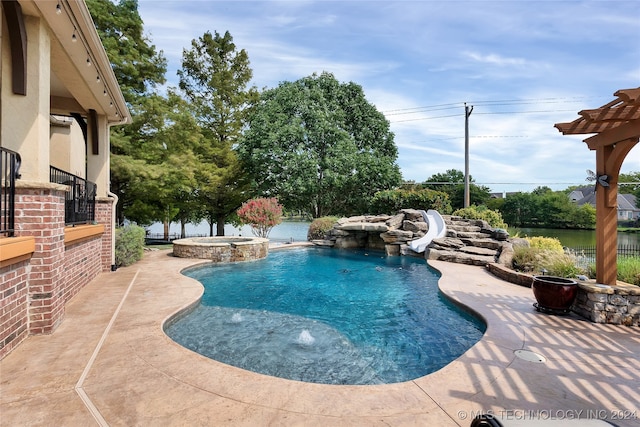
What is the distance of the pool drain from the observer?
3512 mm

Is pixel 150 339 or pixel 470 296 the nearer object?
pixel 150 339

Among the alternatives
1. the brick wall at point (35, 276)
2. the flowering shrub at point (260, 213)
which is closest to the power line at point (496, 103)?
the flowering shrub at point (260, 213)

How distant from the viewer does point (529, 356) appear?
142 inches

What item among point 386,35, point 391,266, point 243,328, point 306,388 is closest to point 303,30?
point 386,35

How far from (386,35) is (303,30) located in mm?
2961

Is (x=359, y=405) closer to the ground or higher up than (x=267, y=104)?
closer to the ground

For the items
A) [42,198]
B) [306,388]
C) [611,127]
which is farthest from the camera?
[611,127]

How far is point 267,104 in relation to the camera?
2062cm

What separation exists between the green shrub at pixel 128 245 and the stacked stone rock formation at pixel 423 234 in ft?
29.7

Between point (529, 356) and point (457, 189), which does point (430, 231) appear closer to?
point (529, 356)

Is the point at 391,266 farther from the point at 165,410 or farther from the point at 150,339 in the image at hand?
the point at 165,410

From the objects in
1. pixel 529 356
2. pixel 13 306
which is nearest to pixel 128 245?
pixel 13 306

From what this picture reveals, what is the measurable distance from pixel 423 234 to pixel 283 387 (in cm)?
1283

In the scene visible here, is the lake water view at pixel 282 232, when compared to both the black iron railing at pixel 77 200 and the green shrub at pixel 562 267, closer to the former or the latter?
the black iron railing at pixel 77 200
